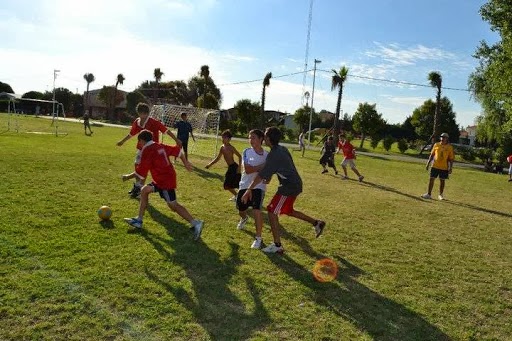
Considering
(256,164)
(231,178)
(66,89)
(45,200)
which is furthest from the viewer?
(66,89)

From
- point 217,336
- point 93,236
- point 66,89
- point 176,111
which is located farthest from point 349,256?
point 66,89

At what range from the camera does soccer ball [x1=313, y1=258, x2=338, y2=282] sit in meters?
5.31

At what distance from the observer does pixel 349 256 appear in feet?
20.7

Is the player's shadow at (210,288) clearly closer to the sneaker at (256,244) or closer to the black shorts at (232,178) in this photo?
the sneaker at (256,244)

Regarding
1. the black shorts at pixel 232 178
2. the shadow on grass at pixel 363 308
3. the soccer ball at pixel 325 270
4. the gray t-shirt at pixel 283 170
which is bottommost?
the shadow on grass at pixel 363 308

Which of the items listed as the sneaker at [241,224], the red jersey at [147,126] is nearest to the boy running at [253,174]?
the sneaker at [241,224]

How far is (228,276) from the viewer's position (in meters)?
5.09

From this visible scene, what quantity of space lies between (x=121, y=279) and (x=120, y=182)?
620cm

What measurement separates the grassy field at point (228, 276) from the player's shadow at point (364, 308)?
17 mm

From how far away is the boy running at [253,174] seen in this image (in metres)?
6.24

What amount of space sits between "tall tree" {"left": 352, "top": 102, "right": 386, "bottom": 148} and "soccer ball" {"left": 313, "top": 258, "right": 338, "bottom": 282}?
42.7 m

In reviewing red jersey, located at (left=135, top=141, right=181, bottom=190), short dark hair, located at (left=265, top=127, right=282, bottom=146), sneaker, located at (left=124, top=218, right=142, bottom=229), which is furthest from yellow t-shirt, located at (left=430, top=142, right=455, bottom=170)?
sneaker, located at (left=124, top=218, right=142, bottom=229)

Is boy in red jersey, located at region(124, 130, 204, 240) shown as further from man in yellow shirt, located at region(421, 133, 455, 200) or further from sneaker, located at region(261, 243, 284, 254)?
man in yellow shirt, located at region(421, 133, 455, 200)

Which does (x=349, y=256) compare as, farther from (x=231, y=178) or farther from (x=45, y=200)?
(x=45, y=200)
